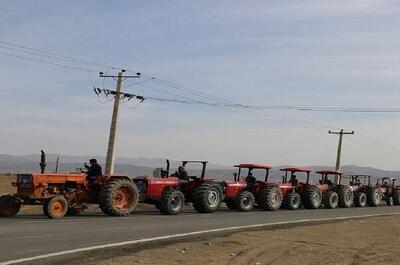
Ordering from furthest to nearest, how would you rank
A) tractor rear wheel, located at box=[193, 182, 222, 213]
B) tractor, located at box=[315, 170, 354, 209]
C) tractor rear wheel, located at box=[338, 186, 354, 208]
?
1. tractor rear wheel, located at box=[338, 186, 354, 208]
2. tractor, located at box=[315, 170, 354, 209]
3. tractor rear wheel, located at box=[193, 182, 222, 213]

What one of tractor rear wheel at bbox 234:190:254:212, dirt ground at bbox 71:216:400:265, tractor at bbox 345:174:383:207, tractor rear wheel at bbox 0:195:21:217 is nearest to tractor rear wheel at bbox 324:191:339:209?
tractor at bbox 345:174:383:207

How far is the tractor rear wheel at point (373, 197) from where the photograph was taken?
111ft

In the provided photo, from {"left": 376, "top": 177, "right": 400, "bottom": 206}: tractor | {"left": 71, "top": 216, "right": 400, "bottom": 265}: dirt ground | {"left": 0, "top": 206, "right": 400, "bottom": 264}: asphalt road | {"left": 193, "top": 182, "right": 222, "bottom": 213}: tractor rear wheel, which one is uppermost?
{"left": 376, "top": 177, "right": 400, "bottom": 206}: tractor

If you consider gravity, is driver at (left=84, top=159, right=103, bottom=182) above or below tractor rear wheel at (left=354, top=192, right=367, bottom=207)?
above

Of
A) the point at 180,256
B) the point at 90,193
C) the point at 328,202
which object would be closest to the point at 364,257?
the point at 180,256

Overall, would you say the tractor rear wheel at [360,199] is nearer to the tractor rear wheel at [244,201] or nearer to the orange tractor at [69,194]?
the tractor rear wheel at [244,201]

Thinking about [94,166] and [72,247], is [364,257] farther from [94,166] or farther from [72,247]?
[94,166]

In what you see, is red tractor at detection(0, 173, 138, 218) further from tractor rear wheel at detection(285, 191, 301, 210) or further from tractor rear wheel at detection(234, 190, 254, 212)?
tractor rear wheel at detection(285, 191, 301, 210)

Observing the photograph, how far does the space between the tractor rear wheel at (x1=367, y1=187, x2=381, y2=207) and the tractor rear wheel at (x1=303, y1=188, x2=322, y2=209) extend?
6.68 metres

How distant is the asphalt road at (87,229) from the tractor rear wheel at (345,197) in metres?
10.6

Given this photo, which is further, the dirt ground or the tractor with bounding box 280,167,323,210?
the tractor with bounding box 280,167,323,210

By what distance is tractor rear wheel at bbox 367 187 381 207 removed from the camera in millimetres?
→ 33969

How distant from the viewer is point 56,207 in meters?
18.0

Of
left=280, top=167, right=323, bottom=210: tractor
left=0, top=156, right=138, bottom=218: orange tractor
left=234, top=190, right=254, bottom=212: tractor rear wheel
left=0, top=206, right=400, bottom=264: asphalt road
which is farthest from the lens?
left=280, top=167, right=323, bottom=210: tractor
